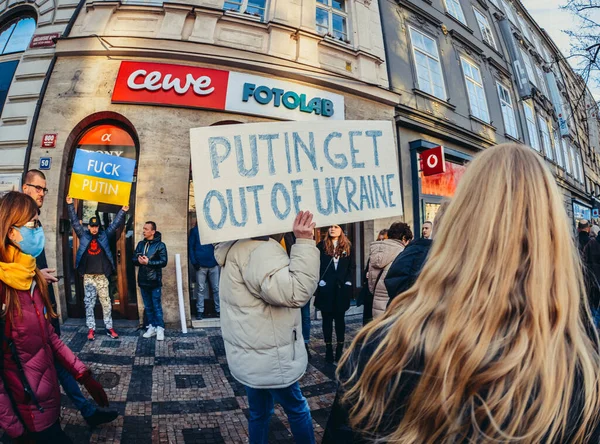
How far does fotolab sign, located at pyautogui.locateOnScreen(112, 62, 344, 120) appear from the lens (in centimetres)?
693

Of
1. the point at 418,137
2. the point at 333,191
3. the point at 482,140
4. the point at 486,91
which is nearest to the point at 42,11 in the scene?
the point at 333,191

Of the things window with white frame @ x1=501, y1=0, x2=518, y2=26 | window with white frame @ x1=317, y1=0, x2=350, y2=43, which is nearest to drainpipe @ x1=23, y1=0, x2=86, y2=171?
window with white frame @ x1=317, y1=0, x2=350, y2=43

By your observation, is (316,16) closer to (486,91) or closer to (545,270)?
(486,91)

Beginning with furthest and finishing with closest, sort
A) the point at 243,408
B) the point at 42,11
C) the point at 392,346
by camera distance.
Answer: the point at 42,11 < the point at 243,408 < the point at 392,346

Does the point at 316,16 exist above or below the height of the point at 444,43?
below

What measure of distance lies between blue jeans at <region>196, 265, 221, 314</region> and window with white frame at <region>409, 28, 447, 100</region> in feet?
26.4

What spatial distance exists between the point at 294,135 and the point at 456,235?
1.89 metres

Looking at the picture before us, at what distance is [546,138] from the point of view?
1831 centimetres

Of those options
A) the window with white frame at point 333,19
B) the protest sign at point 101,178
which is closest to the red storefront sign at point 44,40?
the protest sign at point 101,178

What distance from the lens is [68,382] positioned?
121 inches

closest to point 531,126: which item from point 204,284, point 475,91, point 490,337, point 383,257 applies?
point 475,91

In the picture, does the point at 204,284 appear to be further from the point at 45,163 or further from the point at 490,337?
the point at 490,337

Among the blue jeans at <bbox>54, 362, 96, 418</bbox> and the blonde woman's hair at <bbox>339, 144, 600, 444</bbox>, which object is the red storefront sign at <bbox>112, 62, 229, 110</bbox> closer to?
the blue jeans at <bbox>54, 362, 96, 418</bbox>

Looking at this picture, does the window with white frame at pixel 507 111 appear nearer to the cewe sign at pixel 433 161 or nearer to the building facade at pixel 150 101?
the cewe sign at pixel 433 161
